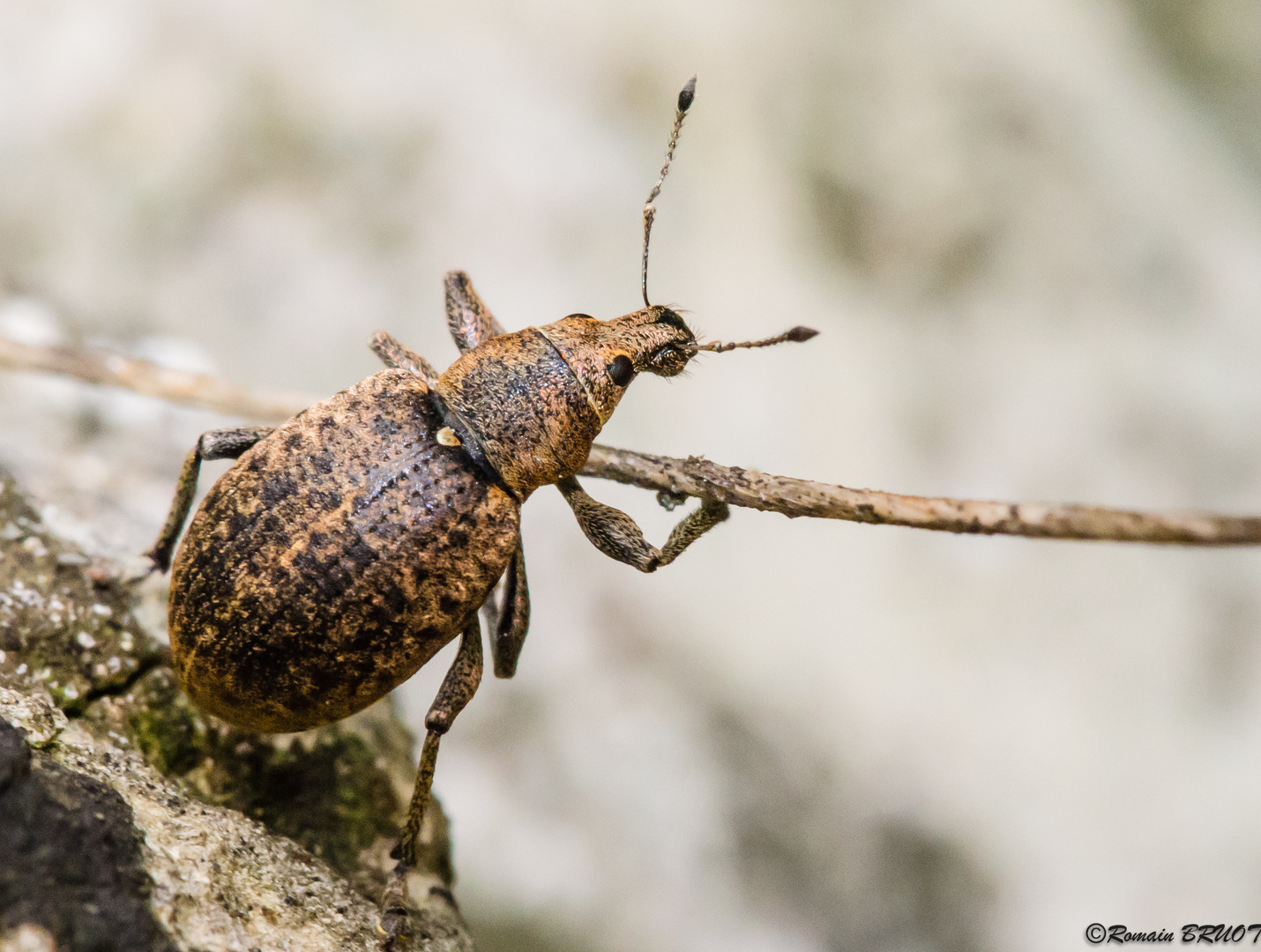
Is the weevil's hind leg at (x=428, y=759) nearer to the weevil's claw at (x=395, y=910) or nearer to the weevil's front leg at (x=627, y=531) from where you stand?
the weevil's claw at (x=395, y=910)

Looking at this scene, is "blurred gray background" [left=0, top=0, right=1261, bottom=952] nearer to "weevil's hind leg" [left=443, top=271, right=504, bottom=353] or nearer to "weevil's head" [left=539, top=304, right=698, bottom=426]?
"weevil's hind leg" [left=443, top=271, right=504, bottom=353]

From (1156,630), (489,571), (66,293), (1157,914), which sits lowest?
(1157,914)

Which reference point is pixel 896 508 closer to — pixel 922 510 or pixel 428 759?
pixel 922 510

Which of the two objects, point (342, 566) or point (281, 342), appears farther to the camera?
point (281, 342)

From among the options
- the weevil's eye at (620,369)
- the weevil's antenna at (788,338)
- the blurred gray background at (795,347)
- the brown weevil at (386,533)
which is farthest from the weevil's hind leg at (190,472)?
the blurred gray background at (795,347)

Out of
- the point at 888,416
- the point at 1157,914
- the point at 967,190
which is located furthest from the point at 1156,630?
the point at 967,190

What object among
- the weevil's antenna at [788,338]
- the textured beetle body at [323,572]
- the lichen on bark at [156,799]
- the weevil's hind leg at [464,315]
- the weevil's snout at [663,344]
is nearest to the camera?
the lichen on bark at [156,799]

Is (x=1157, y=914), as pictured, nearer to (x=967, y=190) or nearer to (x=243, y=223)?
(x=967, y=190)
